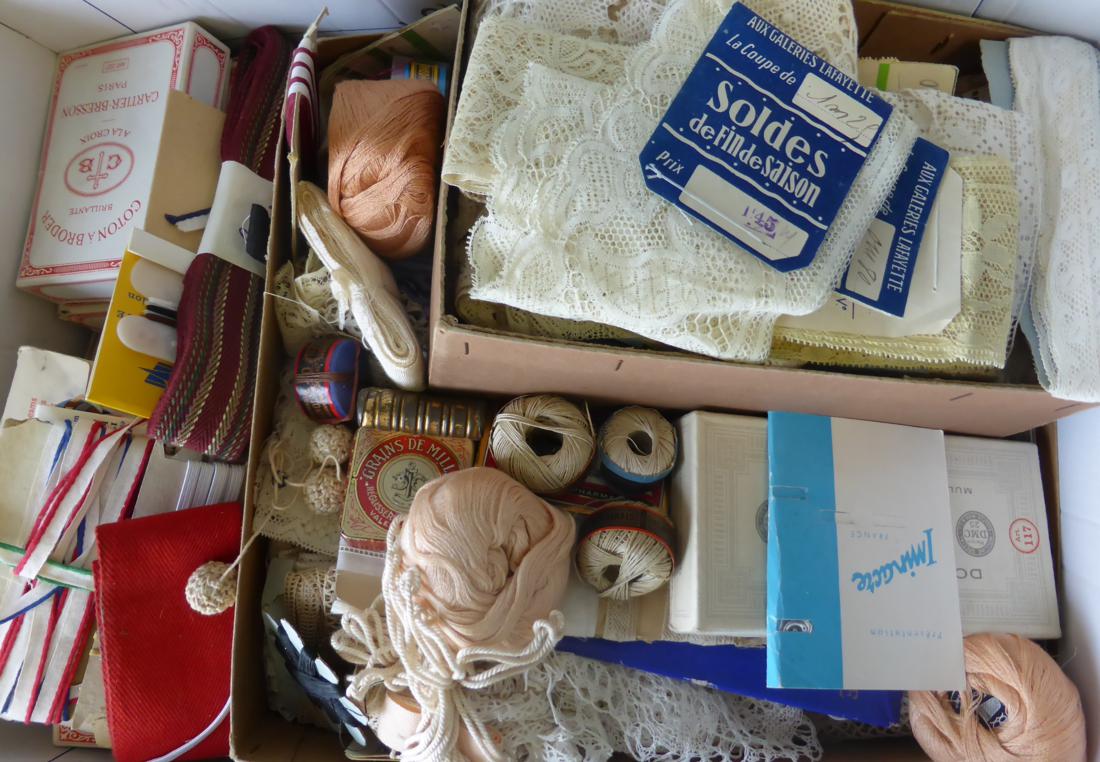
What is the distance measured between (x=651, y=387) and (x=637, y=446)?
0.09m

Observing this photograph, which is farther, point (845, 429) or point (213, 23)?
point (213, 23)

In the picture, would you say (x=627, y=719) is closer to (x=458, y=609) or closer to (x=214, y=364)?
(x=458, y=609)

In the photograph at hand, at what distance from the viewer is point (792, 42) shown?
75cm

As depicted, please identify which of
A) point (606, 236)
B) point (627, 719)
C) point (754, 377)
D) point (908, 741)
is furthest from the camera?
point (908, 741)

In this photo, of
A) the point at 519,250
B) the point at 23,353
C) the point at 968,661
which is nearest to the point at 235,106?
the point at 23,353

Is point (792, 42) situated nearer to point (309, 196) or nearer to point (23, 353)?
point (309, 196)

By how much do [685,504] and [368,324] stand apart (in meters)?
0.47

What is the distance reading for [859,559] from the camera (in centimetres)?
88

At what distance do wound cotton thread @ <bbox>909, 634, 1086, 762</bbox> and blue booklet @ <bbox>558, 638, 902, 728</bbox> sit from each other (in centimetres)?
11

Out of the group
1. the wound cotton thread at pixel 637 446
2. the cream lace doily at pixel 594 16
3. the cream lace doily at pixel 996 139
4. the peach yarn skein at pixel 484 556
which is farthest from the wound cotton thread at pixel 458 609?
the cream lace doily at pixel 996 139

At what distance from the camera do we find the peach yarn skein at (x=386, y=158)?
883 mm

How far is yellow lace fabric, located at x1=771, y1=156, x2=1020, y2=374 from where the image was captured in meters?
0.77

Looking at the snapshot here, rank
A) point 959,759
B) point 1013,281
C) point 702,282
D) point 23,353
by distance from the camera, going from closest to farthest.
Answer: point 702,282 → point 1013,281 → point 959,759 → point 23,353

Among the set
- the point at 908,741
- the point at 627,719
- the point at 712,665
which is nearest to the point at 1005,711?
the point at 908,741
